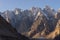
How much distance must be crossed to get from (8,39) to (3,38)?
247 inches

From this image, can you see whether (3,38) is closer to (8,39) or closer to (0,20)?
(8,39)

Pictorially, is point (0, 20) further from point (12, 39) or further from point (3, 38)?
point (3, 38)

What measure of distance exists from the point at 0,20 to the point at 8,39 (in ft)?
82.3

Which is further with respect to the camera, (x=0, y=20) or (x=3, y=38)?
(x=0, y=20)

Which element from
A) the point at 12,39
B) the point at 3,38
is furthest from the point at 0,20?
the point at 3,38

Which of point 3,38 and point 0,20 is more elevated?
point 0,20

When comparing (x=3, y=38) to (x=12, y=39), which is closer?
(x=3, y=38)

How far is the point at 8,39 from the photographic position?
Answer: 82562 millimetres

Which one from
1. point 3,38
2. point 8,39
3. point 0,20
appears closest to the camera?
point 3,38

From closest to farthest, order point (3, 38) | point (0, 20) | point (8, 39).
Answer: point (3, 38) → point (8, 39) → point (0, 20)

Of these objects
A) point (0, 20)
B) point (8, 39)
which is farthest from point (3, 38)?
point (0, 20)

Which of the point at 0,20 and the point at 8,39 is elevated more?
the point at 0,20

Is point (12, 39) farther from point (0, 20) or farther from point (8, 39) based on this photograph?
point (0, 20)

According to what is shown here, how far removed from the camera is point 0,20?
10600 centimetres
